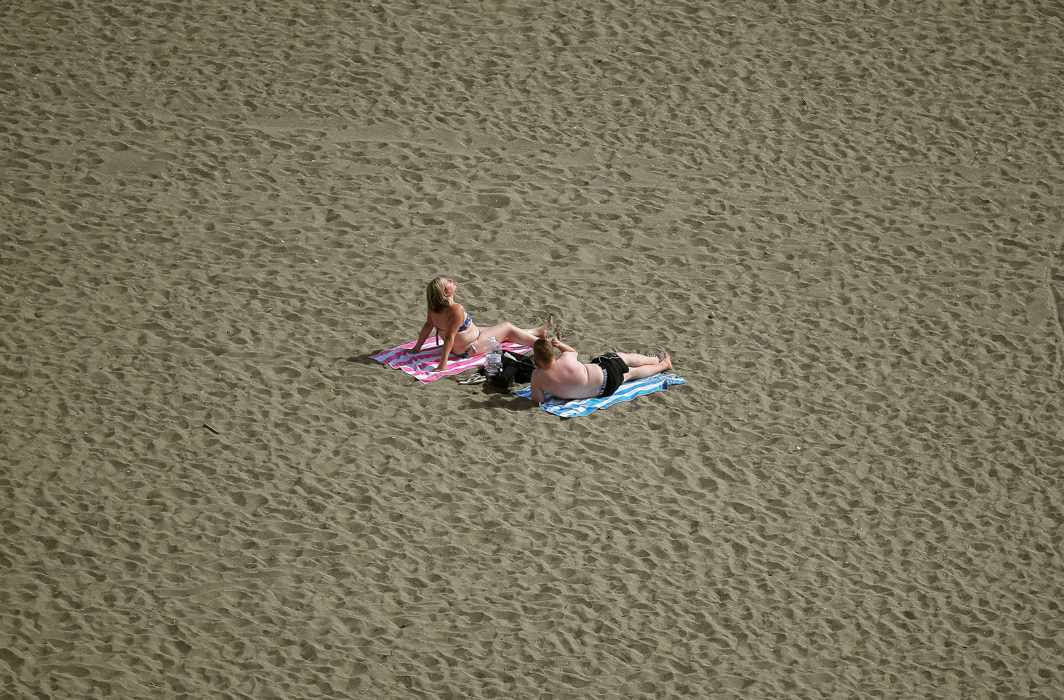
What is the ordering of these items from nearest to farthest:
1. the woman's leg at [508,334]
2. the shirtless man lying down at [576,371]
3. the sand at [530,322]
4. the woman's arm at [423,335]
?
the sand at [530,322] < the shirtless man lying down at [576,371] < the woman's arm at [423,335] < the woman's leg at [508,334]

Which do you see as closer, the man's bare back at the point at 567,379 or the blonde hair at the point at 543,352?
the blonde hair at the point at 543,352

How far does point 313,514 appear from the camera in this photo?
9.48m

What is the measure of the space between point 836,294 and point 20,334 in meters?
6.24

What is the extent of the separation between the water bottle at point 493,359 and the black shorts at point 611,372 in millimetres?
699

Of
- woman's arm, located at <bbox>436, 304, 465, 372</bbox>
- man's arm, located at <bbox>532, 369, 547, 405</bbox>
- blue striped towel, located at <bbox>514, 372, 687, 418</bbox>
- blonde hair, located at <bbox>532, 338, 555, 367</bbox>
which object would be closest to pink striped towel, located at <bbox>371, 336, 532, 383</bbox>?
woman's arm, located at <bbox>436, 304, 465, 372</bbox>

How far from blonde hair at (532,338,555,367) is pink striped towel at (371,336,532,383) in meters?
0.61

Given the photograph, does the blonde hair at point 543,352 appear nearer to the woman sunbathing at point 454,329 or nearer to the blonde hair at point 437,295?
the woman sunbathing at point 454,329

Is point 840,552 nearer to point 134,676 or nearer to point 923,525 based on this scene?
point 923,525

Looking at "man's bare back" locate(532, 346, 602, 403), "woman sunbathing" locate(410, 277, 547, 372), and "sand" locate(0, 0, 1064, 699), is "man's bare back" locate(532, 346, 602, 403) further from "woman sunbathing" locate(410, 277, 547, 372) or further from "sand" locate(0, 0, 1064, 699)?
"woman sunbathing" locate(410, 277, 547, 372)

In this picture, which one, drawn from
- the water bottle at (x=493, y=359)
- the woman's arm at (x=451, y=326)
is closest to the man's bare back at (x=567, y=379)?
the water bottle at (x=493, y=359)

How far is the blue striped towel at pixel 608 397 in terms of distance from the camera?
34.3 ft

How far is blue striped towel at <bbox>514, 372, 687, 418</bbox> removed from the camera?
412 inches

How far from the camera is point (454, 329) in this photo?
10.6 meters

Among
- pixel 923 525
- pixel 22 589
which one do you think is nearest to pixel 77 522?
pixel 22 589
